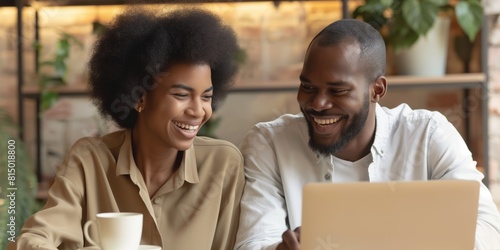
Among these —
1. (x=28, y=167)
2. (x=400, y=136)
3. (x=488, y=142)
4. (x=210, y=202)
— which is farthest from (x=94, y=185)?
(x=488, y=142)

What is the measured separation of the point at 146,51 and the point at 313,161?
1.65 feet

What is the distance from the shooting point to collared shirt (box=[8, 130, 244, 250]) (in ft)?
5.70

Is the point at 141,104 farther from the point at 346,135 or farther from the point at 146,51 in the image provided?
the point at 346,135

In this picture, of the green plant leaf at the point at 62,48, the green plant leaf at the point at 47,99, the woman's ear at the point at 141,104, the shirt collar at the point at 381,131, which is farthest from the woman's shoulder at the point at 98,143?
the green plant leaf at the point at 62,48

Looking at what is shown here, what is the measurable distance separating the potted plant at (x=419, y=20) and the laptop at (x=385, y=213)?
5.93 ft

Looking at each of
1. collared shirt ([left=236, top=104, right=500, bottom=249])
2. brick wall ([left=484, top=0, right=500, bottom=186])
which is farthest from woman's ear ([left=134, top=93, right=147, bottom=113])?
brick wall ([left=484, top=0, right=500, bottom=186])

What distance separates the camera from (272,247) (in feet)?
5.43

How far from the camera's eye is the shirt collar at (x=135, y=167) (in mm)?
1786

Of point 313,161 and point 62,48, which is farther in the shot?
point 62,48

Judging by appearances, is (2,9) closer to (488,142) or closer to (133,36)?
(133,36)

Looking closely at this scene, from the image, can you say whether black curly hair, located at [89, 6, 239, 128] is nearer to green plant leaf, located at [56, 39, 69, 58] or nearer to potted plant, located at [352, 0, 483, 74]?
potted plant, located at [352, 0, 483, 74]

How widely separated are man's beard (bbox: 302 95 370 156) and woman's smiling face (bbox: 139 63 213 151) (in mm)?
289

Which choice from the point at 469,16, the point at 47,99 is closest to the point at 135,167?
the point at 47,99

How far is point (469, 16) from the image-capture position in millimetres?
3133
